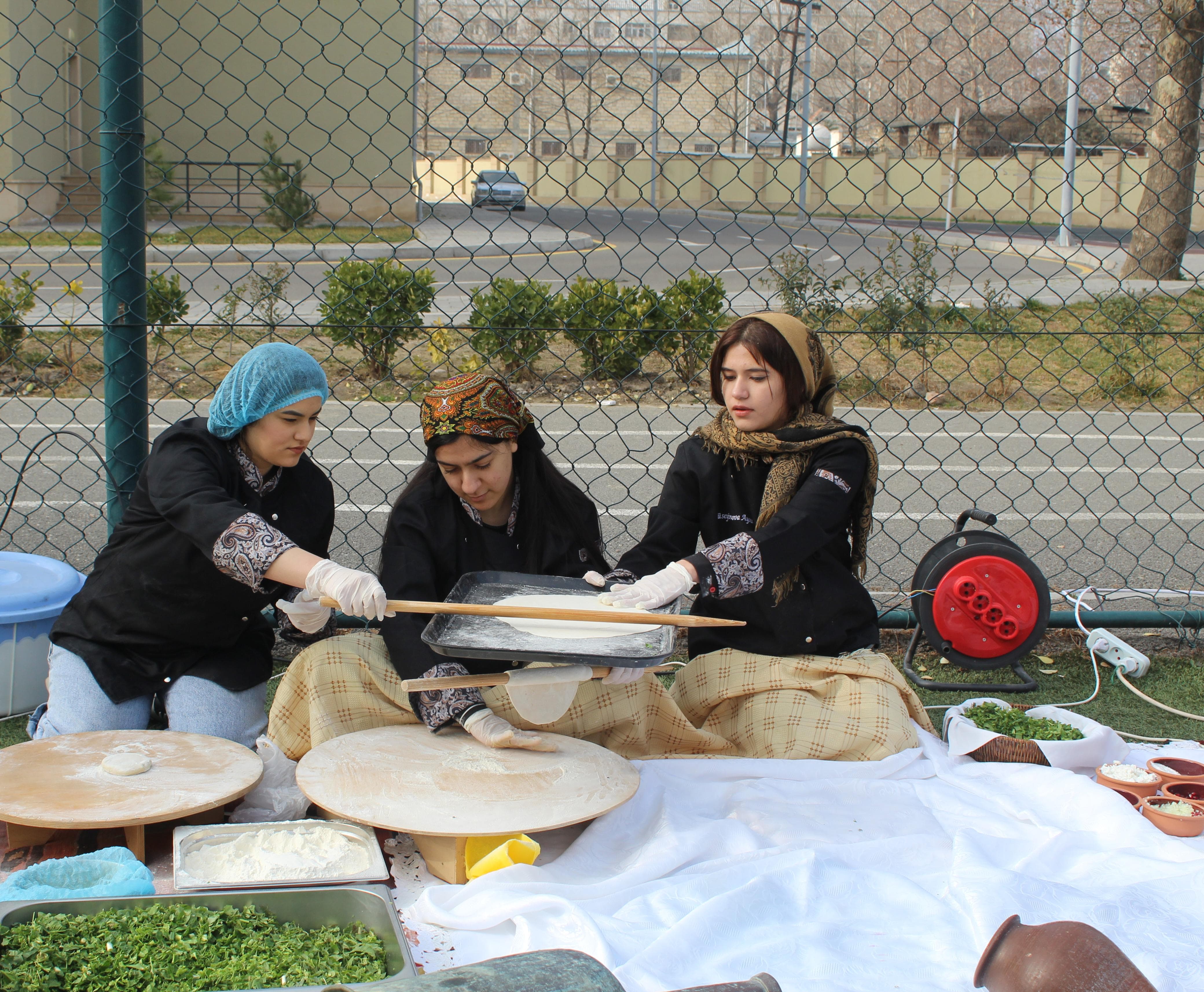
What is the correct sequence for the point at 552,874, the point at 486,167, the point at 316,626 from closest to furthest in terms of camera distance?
the point at 552,874 < the point at 316,626 < the point at 486,167

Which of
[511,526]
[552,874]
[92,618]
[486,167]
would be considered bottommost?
[552,874]

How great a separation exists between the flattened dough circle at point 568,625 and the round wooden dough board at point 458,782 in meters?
0.27

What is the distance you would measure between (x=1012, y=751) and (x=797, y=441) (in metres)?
0.91

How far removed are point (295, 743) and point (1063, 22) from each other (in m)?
3.11

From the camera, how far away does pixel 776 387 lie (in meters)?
2.76

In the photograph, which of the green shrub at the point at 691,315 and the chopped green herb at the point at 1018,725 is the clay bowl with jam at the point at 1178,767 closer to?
the chopped green herb at the point at 1018,725

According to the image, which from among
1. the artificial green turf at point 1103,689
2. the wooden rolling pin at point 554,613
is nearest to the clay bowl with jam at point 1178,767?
the artificial green turf at point 1103,689

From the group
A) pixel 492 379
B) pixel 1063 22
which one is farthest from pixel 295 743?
pixel 1063 22

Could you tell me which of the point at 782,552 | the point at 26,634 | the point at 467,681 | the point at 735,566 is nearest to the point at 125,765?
the point at 467,681

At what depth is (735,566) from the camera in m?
2.54

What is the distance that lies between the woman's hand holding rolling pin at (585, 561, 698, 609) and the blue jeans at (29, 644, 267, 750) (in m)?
0.96

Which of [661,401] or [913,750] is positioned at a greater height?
[661,401]

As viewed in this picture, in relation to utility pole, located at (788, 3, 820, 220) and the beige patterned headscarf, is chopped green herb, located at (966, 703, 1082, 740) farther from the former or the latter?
utility pole, located at (788, 3, 820, 220)

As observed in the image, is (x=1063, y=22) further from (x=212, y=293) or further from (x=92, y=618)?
(x=212, y=293)
